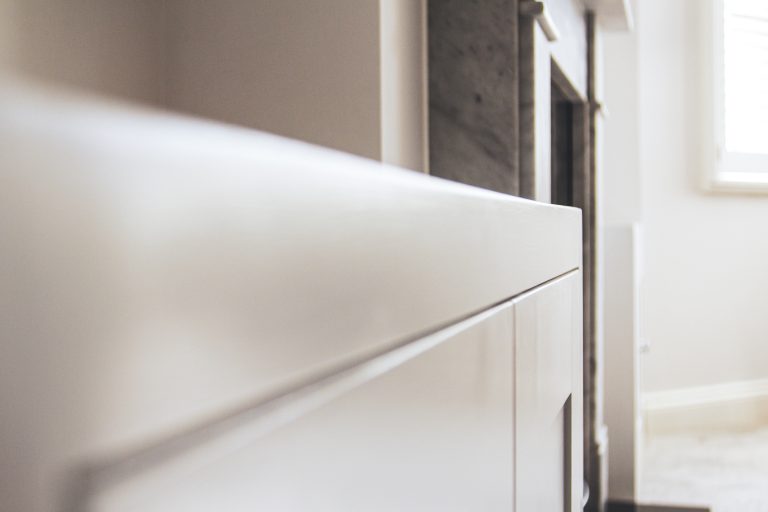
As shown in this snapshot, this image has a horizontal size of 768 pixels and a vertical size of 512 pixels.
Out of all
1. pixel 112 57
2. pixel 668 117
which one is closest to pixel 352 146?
pixel 112 57

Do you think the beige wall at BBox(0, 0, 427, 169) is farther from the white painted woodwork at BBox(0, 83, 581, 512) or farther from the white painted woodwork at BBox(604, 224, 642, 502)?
the white painted woodwork at BBox(604, 224, 642, 502)

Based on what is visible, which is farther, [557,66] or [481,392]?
[557,66]

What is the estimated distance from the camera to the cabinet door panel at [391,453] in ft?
0.38

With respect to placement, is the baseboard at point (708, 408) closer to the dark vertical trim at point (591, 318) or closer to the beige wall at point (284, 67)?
the dark vertical trim at point (591, 318)

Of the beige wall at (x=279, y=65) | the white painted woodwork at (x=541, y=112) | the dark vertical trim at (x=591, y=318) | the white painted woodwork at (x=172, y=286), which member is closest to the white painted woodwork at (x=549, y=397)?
the white painted woodwork at (x=172, y=286)

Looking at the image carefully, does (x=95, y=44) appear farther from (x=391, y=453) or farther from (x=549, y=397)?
(x=391, y=453)

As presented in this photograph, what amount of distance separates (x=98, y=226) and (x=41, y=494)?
0.03 m

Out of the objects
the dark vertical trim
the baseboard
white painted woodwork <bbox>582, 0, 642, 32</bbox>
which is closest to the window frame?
the baseboard

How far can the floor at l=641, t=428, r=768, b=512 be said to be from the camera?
216cm

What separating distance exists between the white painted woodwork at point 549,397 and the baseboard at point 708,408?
244cm

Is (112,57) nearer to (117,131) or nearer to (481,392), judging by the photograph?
(481,392)

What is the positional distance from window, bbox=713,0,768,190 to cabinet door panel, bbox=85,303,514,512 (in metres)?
2.83

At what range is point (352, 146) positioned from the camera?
0.90m

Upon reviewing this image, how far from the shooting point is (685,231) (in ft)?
9.43
